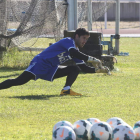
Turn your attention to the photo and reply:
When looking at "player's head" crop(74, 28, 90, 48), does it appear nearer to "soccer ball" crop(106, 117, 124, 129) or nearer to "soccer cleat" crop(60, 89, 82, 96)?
"soccer cleat" crop(60, 89, 82, 96)

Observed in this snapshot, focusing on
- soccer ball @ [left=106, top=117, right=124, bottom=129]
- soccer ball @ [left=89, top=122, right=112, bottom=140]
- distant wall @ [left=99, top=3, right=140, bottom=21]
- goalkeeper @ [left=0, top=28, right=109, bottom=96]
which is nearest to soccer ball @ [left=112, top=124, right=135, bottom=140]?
soccer ball @ [left=89, top=122, right=112, bottom=140]

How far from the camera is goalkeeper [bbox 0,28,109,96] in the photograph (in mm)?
8157

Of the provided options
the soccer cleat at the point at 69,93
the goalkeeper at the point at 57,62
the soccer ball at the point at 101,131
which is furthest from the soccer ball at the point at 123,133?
the soccer cleat at the point at 69,93

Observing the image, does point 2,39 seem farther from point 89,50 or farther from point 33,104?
point 33,104

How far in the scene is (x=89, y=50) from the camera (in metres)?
12.7

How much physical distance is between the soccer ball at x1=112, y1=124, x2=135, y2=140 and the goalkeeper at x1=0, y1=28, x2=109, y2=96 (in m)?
3.37

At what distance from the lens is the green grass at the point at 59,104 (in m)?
6.07

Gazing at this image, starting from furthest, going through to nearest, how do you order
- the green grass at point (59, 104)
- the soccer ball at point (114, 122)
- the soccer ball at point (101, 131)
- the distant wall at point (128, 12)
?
1. the distant wall at point (128, 12)
2. the green grass at point (59, 104)
3. the soccer ball at point (114, 122)
4. the soccer ball at point (101, 131)

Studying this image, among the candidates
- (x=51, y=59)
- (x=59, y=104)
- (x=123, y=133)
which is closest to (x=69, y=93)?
(x=51, y=59)

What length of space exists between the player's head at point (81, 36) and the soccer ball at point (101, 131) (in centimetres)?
330

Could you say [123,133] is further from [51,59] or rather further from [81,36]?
[51,59]

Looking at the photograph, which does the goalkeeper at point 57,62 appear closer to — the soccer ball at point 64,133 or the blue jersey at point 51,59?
the blue jersey at point 51,59

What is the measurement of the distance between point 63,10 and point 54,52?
5448 millimetres

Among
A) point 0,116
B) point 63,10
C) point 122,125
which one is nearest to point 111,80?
point 63,10
